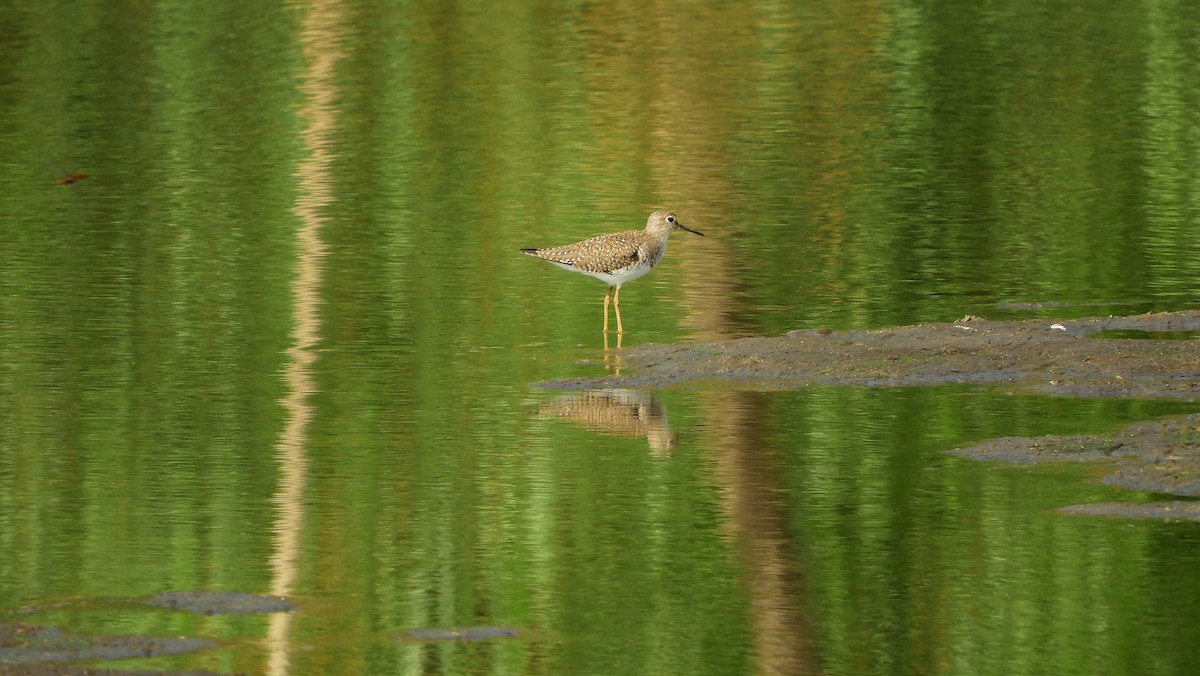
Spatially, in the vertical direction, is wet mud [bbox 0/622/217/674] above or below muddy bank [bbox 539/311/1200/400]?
above

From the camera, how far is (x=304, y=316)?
604 inches

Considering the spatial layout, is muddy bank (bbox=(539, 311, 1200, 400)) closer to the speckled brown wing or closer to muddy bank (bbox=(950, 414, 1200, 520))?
muddy bank (bbox=(950, 414, 1200, 520))

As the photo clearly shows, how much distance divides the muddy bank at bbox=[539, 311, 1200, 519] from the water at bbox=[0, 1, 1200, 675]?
34cm

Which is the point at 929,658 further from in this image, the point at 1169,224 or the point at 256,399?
the point at 1169,224

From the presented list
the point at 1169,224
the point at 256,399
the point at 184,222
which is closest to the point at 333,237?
the point at 184,222

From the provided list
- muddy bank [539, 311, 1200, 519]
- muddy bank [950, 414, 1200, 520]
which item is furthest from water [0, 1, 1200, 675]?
muddy bank [539, 311, 1200, 519]

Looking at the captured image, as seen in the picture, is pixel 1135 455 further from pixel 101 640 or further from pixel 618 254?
pixel 618 254

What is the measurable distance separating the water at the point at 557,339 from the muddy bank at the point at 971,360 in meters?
0.34

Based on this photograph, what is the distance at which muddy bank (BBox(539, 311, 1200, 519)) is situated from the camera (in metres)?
12.5

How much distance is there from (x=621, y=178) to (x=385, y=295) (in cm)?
658

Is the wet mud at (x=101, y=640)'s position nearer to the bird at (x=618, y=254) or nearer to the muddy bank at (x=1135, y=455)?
the muddy bank at (x=1135, y=455)

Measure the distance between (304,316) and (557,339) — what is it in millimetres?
1963

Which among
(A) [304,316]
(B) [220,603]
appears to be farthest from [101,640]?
(A) [304,316]

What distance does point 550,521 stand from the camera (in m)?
9.99
